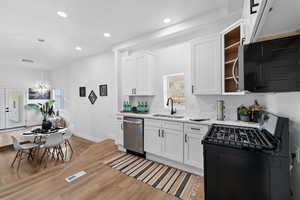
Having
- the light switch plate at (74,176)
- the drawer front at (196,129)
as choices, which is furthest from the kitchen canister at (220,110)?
the light switch plate at (74,176)

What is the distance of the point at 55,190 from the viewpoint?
1.99 meters

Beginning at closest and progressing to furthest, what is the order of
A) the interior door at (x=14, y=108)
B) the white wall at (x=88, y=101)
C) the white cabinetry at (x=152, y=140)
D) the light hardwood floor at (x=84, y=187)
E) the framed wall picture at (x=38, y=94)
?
the light hardwood floor at (x=84, y=187) < the white cabinetry at (x=152, y=140) < the white wall at (x=88, y=101) < the interior door at (x=14, y=108) < the framed wall picture at (x=38, y=94)

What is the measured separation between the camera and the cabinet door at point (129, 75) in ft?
11.0

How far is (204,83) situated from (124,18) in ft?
6.46

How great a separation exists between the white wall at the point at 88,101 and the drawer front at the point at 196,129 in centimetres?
238

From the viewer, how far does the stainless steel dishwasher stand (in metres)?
2.93

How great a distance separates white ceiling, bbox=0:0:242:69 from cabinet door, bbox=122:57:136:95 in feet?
2.03

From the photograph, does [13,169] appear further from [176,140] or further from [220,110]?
[220,110]

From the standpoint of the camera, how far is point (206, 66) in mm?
2312

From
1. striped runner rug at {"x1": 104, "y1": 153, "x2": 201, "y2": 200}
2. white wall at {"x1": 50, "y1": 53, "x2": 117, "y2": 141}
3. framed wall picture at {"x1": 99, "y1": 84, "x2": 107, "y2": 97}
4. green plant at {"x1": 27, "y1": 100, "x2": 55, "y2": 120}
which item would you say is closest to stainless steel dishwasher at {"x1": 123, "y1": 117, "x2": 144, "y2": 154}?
striped runner rug at {"x1": 104, "y1": 153, "x2": 201, "y2": 200}

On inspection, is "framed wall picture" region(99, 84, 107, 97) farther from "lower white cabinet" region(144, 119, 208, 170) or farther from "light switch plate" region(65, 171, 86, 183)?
"light switch plate" region(65, 171, 86, 183)

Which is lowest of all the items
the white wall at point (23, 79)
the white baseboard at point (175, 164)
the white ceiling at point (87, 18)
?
the white baseboard at point (175, 164)

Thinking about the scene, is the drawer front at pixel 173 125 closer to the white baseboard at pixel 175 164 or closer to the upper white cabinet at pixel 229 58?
the white baseboard at pixel 175 164

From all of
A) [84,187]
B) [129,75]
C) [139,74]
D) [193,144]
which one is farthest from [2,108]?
[193,144]
